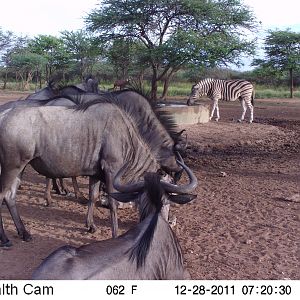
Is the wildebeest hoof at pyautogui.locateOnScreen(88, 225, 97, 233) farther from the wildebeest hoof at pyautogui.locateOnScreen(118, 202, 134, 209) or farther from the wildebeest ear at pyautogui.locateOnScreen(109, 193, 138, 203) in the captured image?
the wildebeest ear at pyautogui.locateOnScreen(109, 193, 138, 203)

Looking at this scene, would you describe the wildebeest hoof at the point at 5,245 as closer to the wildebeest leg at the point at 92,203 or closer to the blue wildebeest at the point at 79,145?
the blue wildebeest at the point at 79,145

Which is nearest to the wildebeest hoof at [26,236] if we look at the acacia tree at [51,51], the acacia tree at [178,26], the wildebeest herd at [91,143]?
the wildebeest herd at [91,143]

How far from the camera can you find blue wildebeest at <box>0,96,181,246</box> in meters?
5.31

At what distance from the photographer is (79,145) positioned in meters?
5.56

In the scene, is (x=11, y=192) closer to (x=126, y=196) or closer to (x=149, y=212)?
(x=126, y=196)

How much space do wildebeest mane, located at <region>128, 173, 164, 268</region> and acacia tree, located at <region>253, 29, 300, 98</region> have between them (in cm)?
3209

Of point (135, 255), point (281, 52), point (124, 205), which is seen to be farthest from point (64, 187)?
point (281, 52)

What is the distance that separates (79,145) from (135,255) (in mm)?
2562

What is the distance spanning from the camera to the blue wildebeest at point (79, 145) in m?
5.31

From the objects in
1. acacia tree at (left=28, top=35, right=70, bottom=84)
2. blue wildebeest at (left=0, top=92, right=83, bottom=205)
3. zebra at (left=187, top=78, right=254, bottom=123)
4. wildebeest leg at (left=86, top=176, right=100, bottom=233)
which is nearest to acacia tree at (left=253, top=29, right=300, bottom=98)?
zebra at (left=187, top=78, right=254, bottom=123)

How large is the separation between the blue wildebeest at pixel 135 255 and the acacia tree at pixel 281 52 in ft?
106
